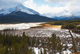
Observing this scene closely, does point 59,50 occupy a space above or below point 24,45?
below

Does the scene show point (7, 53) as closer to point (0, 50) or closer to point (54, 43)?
point (0, 50)

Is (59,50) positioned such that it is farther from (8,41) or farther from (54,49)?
(8,41)

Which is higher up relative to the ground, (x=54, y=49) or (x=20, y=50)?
(x=20, y=50)

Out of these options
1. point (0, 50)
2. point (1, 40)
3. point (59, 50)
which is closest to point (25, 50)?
point (0, 50)

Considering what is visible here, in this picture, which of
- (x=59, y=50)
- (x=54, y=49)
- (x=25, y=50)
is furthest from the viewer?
(x=54, y=49)

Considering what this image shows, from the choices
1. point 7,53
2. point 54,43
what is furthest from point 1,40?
point 54,43

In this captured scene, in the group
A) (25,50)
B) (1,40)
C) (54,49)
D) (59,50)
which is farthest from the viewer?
(1,40)

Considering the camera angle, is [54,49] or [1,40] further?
[1,40]

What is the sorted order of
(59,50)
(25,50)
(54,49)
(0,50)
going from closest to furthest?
(0,50)
(25,50)
(59,50)
(54,49)

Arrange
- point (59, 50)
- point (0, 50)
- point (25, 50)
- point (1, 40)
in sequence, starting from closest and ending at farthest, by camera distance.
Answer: point (0, 50) < point (25, 50) < point (59, 50) < point (1, 40)
